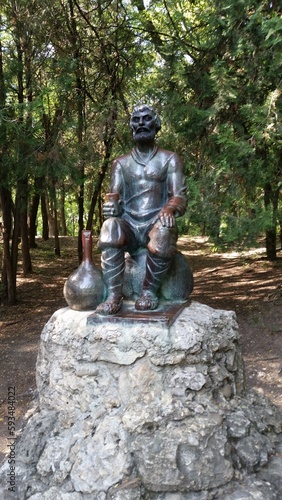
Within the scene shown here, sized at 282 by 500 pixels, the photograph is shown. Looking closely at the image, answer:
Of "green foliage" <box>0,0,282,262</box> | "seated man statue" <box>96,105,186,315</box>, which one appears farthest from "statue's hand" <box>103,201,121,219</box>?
"green foliage" <box>0,0,282,262</box>

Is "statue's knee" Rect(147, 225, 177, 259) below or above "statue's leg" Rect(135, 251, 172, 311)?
above

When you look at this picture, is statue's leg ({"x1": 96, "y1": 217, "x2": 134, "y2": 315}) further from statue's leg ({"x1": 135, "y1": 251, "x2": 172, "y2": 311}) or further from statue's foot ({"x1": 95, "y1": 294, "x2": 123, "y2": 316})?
statue's leg ({"x1": 135, "y1": 251, "x2": 172, "y2": 311})

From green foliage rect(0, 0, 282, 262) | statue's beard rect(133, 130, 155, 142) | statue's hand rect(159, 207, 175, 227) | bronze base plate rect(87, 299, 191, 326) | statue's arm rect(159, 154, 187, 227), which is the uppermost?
green foliage rect(0, 0, 282, 262)

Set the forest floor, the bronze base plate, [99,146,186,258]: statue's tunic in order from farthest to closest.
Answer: the forest floor → [99,146,186,258]: statue's tunic → the bronze base plate

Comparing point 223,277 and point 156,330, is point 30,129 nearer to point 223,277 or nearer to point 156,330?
point 156,330

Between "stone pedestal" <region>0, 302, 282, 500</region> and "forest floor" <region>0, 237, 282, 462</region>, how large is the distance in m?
1.24

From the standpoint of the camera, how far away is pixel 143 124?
3.57 metres

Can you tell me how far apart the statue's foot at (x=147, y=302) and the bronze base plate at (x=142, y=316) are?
4 centimetres

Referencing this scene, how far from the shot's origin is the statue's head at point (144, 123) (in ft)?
11.7

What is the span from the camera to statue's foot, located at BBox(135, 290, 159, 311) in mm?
3391

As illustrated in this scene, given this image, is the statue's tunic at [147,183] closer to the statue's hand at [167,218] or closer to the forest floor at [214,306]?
the statue's hand at [167,218]

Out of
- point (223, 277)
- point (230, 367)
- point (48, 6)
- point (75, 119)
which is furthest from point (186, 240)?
point (230, 367)

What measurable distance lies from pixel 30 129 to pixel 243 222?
12.6 ft

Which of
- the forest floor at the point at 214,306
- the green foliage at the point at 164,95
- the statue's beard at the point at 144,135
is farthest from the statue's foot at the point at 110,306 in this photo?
the green foliage at the point at 164,95
